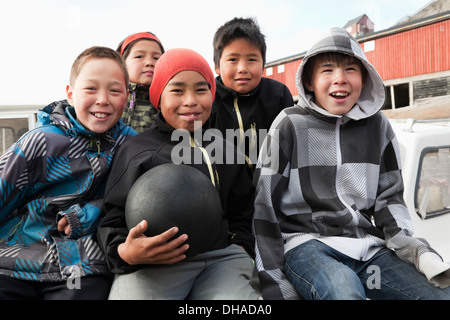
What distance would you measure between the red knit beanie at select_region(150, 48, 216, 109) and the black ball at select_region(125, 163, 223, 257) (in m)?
0.79

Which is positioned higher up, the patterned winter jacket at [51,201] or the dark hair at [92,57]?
the dark hair at [92,57]

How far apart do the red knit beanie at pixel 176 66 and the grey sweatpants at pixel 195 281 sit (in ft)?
4.05

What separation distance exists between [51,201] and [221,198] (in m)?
1.15

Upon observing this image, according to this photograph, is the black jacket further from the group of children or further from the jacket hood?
the jacket hood

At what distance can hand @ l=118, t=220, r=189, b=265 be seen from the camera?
5.97ft

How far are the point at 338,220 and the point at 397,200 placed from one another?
0.53 m

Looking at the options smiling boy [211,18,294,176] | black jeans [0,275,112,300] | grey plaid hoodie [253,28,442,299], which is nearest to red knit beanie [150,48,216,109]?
grey plaid hoodie [253,28,442,299]

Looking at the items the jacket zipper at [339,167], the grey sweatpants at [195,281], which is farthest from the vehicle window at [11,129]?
the jacket zipper at [339,167]

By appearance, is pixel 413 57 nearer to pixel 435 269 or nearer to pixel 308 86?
pixel 308 86

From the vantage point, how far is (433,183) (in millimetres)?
3387

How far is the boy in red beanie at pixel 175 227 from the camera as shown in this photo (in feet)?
6.55

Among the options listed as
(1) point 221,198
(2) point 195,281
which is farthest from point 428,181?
(2) point 195,281

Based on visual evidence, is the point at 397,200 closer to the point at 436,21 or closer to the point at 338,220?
the point at 338,220

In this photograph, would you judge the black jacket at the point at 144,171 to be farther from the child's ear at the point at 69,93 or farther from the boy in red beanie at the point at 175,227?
the child's ear at the point at 69,93
